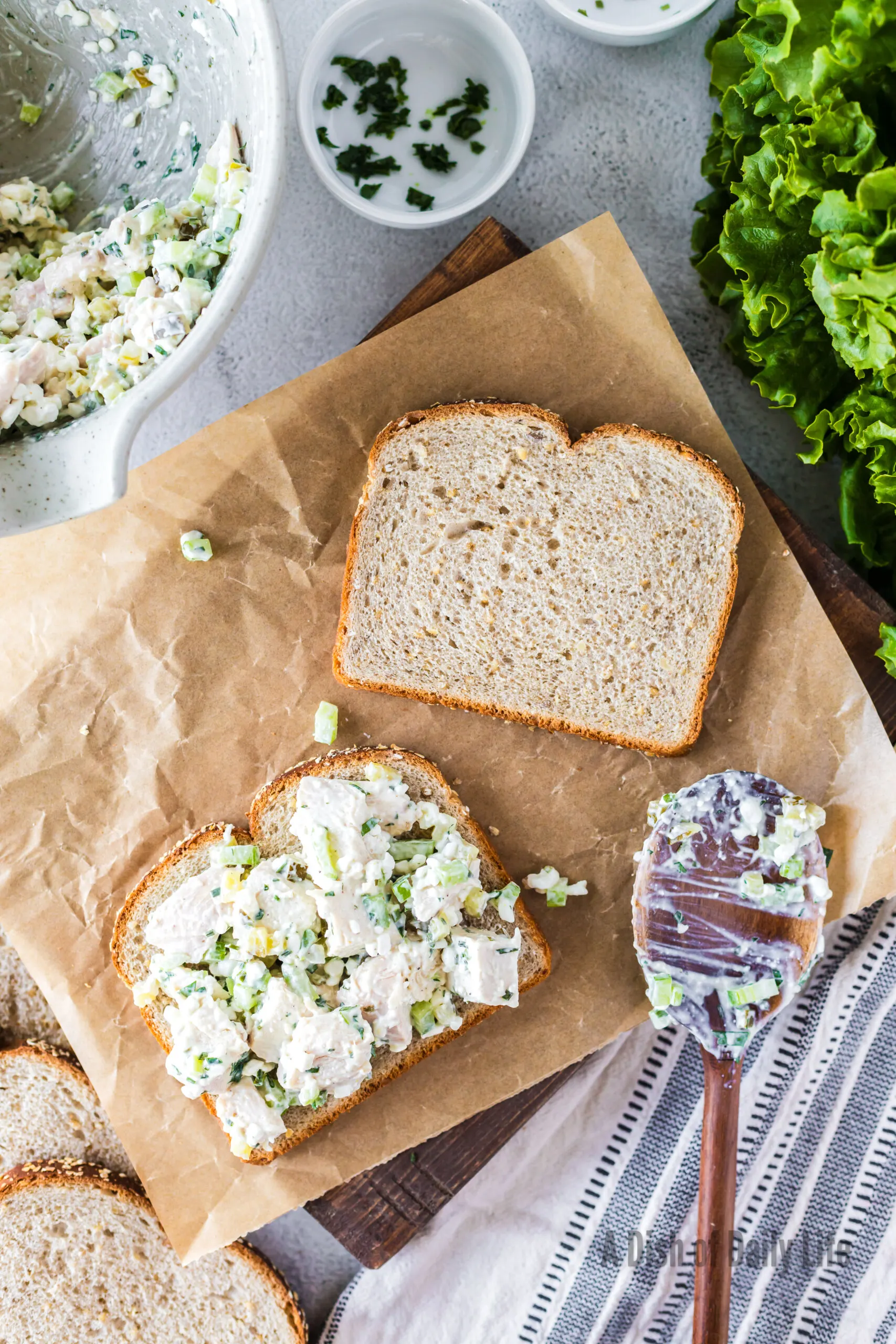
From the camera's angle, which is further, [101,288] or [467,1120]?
[467,1120]

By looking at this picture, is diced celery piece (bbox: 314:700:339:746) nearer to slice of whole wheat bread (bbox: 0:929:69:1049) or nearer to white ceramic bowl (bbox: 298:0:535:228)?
slice of whole wheat bread (bbox: 0:929:69:1049)

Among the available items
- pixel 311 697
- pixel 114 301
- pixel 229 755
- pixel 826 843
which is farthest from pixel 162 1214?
pixel 114 301

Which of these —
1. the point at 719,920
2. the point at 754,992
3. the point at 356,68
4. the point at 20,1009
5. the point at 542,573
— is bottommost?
the point at 20,1009

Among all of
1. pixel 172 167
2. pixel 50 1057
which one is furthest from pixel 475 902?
pixel 172 167

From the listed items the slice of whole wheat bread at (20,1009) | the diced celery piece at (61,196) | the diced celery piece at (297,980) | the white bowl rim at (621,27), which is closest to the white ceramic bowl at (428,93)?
the white bowl rim at (621,27)

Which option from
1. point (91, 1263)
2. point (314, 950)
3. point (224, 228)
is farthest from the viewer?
point (91, 1263)

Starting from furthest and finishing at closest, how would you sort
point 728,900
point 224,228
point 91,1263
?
point 91,1263, point 728,900, point 224,228

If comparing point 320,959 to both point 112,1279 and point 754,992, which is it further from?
point 112,1279
